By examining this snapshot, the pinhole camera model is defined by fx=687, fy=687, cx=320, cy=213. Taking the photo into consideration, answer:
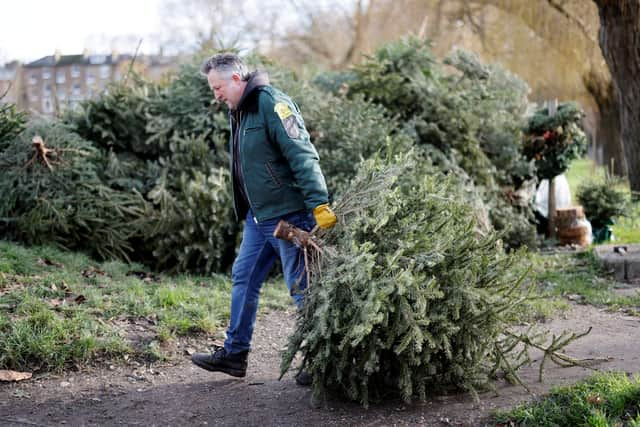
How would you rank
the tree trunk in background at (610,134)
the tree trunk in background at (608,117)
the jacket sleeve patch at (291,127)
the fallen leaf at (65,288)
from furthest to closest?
the tree trunk in background at (610,134) < the tree trunk in background at (608,117) < the fallen leaf at (65,288) < the jacket sleeve patch at (291,127)

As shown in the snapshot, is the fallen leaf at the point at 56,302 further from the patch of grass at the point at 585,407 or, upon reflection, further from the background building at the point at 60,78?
the background building at the point at 60,78

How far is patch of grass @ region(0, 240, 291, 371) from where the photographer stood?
16.1 feet

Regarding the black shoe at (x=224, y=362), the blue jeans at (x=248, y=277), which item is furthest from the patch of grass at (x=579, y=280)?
the black shoe at (x=224, y=362)

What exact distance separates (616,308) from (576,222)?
12.0ft

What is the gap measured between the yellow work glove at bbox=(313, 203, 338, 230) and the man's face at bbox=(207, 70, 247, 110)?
0.91m

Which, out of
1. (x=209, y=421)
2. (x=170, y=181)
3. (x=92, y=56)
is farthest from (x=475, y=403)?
(x=92, y=56)

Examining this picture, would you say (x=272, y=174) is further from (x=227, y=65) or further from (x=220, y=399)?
(x=220, y=399)

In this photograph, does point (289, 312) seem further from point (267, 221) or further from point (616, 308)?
point (616, 308)

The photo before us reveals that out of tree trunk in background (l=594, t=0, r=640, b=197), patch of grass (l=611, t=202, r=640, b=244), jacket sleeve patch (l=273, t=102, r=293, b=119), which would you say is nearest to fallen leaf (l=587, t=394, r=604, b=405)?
jacket sleeve patch (l=273, t=102, r=293, b=119)

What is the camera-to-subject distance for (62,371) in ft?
15.8

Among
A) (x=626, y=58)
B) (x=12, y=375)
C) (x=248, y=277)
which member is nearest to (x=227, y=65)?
(x=248, y=277)

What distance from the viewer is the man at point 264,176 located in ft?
13.7

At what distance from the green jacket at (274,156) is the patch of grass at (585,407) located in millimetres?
1648

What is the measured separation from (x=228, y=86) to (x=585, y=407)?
279cm
